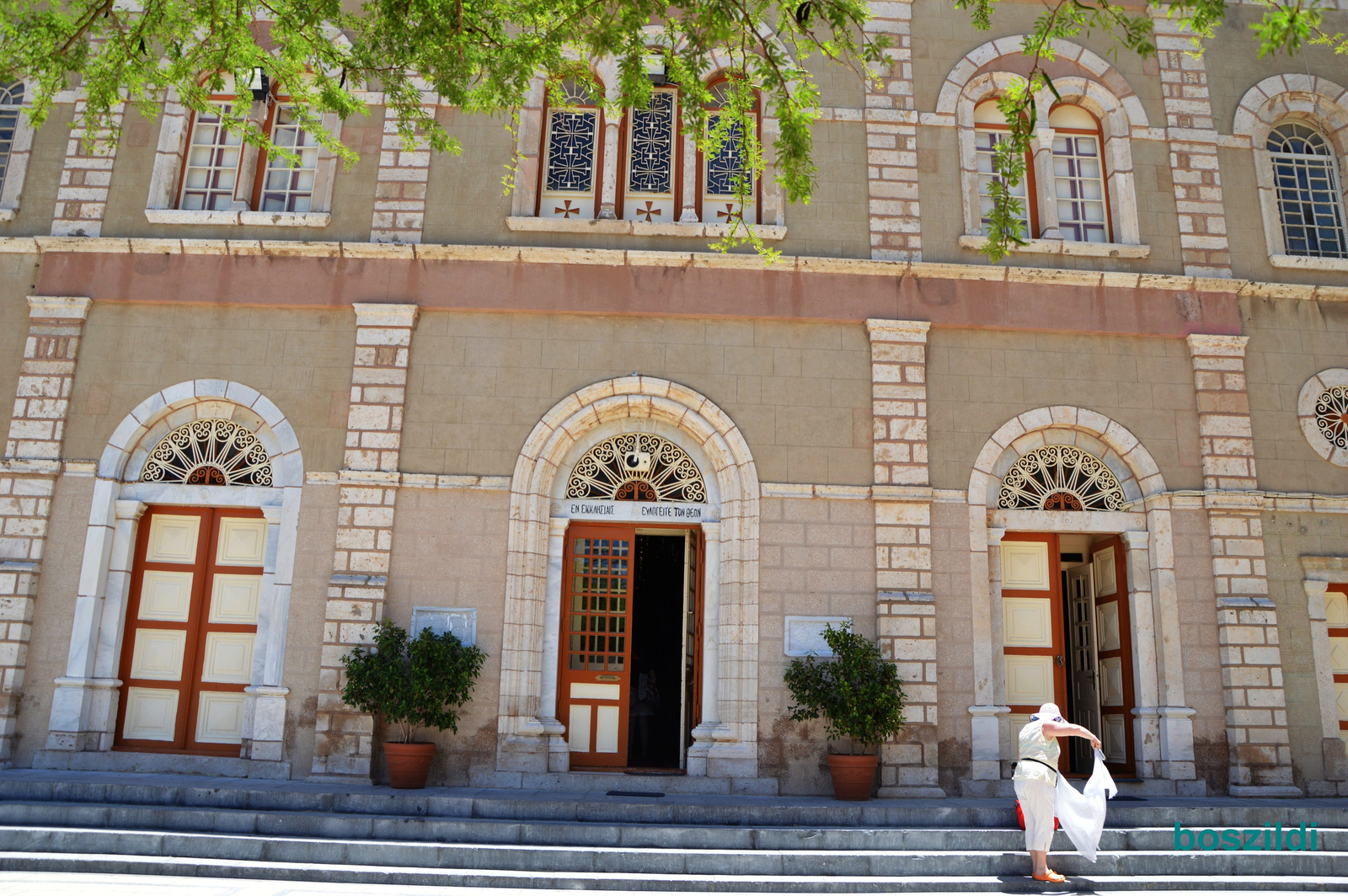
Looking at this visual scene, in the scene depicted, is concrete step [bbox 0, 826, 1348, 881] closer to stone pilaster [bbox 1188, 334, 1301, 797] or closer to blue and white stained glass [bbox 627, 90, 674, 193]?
stone pilaster [bbox 1188, 334, 1301, 797]

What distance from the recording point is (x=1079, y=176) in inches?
458

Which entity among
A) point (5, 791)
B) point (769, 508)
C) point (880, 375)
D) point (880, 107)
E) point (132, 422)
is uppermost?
point (880, 107)

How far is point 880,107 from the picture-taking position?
11242 mm

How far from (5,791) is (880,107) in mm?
11314

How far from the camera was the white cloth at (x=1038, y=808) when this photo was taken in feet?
A: 22.3

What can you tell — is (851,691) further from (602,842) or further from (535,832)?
(535,832)

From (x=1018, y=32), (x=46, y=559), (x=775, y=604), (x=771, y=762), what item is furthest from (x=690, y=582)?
(x=1018, y=32)

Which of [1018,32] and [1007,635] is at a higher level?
[1018,32]

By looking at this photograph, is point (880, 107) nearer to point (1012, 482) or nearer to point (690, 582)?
point (1012, 482)

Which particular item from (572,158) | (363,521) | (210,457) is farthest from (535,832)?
(572,158)

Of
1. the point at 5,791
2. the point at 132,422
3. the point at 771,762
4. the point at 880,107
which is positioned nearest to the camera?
the point at 5,791

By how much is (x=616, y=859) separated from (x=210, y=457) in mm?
6607

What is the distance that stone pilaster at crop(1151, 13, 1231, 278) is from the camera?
11094mm

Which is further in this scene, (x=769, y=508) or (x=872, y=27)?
(x=872, y=27)
